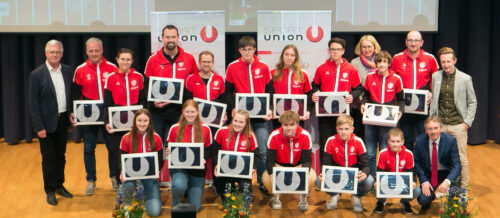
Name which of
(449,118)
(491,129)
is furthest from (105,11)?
(491,129)

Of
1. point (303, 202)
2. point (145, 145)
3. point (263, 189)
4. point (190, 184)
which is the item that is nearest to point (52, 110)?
point (145, 145)

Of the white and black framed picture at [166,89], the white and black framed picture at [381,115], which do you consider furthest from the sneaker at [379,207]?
the white and black framed picture at [166,89]

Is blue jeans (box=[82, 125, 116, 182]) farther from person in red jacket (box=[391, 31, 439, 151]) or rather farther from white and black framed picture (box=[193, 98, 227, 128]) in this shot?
person in red jacket (box=[391, 31, 439, 151])

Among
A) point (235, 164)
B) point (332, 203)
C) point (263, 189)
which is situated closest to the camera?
point (235, 164)

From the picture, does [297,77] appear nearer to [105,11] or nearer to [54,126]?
[54,126]

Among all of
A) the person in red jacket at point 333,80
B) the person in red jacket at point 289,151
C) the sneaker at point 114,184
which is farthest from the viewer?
the sneaker at point 114,184

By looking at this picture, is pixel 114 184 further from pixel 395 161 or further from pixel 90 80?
pixel 395 161

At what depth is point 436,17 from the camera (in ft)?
24.5

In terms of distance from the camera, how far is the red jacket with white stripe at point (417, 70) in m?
5.93

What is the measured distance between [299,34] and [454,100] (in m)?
1.67

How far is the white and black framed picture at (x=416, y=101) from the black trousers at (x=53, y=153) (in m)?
3.22

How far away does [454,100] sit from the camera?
19.0 ft

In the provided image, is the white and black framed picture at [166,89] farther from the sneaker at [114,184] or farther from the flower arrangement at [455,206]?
the flower arrangement at [455,206]

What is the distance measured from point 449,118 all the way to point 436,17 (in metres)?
2.07
